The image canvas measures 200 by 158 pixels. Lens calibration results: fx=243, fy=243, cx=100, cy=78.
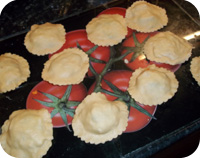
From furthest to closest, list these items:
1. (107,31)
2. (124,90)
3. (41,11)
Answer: (41,11) < (107,31) < (124,90)

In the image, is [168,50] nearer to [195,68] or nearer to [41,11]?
[195,68]

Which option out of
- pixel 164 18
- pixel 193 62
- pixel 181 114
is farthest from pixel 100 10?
pixel 181 114

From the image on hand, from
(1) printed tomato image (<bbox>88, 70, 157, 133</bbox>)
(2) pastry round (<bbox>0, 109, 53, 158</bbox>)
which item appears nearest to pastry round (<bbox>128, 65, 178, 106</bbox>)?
(1) printed tomato image (<bbox>88, 70, 157, 133</bbox>)

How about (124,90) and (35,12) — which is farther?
(35,12)

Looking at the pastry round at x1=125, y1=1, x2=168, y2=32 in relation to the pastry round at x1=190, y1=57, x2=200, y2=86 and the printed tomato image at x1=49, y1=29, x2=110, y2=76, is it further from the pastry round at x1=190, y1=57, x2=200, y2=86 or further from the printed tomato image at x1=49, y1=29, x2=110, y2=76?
the pastry round at x1=190, y1=57, x2=200, y2=86

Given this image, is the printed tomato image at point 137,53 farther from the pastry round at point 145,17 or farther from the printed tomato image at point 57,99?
the printed tomato image at point 57,99

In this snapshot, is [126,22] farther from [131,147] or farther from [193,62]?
[131,147]

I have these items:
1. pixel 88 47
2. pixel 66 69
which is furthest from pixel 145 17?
pixel 66 69
